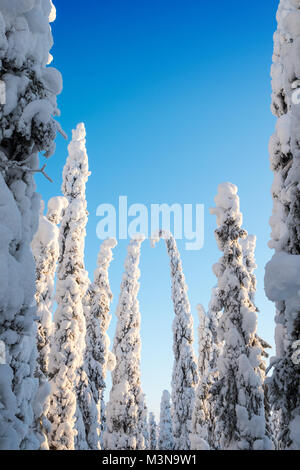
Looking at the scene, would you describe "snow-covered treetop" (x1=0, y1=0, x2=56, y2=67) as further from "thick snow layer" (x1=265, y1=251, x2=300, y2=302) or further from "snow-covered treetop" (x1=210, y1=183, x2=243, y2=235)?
"snow-covered treetop" (x1=210, y1=183, x2=243, y2=235)

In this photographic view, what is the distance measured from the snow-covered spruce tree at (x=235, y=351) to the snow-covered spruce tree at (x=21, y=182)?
7.48m

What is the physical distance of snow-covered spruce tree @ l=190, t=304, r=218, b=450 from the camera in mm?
15956

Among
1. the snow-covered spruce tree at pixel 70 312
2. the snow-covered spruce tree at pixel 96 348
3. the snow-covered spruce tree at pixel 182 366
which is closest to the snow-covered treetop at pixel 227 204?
the snow-covered spruce tree at pixel 70 312

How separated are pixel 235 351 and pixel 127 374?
11.5 meters

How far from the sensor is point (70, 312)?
47.5ft

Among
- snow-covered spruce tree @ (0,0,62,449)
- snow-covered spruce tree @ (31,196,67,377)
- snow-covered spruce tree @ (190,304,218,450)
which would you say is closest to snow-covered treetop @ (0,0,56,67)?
snow-covered spruce tree @ (0,0,62,449)

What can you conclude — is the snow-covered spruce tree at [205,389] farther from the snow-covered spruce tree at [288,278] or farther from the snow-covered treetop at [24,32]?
the snow-covered treetop at [24,32]

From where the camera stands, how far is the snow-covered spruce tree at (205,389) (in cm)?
1596

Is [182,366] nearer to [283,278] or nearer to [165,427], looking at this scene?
[165,427]

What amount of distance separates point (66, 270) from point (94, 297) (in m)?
5.68

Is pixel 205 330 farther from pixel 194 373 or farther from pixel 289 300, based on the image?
pixel 289 300

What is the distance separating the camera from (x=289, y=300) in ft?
15.4

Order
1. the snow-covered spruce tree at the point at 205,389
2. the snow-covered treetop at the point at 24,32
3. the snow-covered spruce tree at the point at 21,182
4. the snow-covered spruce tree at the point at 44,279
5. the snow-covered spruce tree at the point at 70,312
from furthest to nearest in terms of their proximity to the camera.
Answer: the snow-covered spruce tree at the point at 205,389
the snow-covered spruce tree at the point at 70,312
the snow-covered spruce tree at the point at 44,279
the snow-covered treetop at the point at 24,32
the snow-covered spruce tree at the point at 21,182

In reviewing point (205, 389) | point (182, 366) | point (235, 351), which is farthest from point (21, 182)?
point (182, 366)
